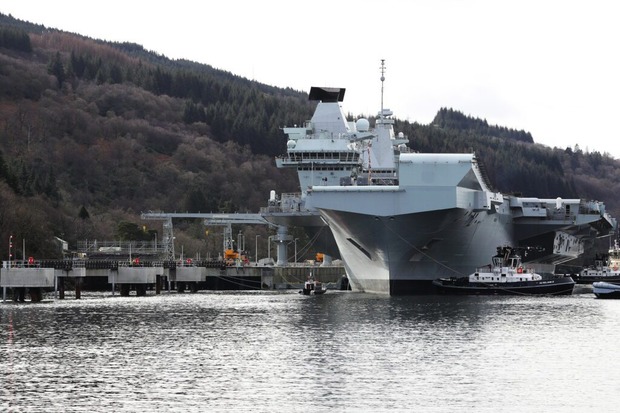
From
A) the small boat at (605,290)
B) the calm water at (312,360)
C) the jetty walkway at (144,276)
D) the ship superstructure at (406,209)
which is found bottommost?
the calm water at (312,360)

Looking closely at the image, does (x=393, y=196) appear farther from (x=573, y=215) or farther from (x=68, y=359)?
(x=68, y=359)

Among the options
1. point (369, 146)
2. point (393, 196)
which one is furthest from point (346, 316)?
point (369, 146)

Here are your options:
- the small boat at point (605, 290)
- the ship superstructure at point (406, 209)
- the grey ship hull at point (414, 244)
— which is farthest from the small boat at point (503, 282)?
the small boat at point (605, 290)

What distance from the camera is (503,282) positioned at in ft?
297

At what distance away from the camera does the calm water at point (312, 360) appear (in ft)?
123

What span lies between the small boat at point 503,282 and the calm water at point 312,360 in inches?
551

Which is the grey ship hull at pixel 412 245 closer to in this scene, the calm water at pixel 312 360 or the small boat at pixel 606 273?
the calm water at pixel 312 360

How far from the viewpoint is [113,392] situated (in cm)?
3891

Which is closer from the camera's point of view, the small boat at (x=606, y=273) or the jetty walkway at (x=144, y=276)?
the jetty walkway at (x=144, y=276)

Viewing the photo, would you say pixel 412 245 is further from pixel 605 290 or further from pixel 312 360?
pixel 312 360

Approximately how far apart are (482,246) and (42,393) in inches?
2269

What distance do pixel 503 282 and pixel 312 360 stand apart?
45960 mm

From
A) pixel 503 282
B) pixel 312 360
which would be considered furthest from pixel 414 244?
pixel 312 360

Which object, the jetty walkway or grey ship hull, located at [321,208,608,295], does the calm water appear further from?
grey ship hull, located at [321,208,608,295]
